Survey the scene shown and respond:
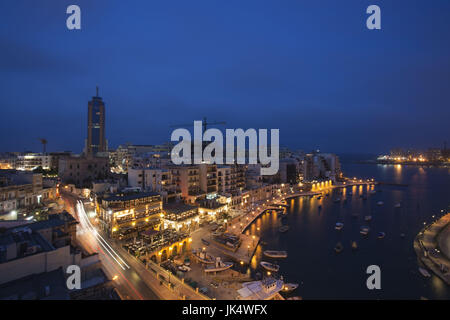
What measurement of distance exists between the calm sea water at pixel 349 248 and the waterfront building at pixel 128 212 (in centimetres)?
1322

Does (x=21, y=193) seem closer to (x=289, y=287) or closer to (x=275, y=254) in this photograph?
(x=275, y=254)

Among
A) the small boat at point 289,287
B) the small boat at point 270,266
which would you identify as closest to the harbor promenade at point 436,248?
the small boat at point 289,287

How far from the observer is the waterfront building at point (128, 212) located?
24.0 metres

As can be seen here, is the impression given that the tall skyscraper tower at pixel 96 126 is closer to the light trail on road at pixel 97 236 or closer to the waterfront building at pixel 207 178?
the light trail on road at pixel 97 236

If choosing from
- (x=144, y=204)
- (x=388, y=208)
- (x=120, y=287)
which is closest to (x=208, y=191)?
(x=144, y=204)

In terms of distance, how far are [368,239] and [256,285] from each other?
2226 centimetres

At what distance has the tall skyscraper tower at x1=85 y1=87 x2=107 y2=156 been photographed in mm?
103500

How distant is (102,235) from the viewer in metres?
23.9

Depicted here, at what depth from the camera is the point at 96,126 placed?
104438 millimetres

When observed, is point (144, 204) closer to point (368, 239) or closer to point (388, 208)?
point (368, 239)

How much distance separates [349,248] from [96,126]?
111084 millimetres

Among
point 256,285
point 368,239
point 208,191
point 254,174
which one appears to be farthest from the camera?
point 254,174

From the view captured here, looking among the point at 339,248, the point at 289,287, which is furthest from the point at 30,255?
the point at 339,248
